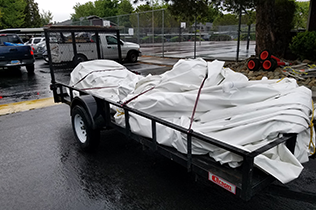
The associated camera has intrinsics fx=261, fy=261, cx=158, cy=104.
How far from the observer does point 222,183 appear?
2.40 m

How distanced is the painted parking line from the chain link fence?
10.7 meters

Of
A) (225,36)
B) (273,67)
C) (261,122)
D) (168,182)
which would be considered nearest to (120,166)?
(168,182)

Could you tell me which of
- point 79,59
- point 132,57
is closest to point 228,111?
point 79,59

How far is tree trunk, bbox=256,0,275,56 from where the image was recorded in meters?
10.9

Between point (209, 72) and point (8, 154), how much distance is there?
12.4ft

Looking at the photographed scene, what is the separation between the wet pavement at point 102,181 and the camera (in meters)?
3.17

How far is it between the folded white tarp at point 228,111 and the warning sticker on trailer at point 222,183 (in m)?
0.21

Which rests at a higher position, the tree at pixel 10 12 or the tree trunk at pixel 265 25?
the tree at pixel 10 12

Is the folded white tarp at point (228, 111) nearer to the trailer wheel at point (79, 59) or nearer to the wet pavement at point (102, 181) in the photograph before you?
the wet pavement at point (102, 181)

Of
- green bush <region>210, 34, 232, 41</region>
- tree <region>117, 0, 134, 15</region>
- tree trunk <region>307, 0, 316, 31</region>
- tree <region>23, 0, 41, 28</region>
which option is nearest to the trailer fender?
tree trunk <region>307, 0, 316, 31</region>

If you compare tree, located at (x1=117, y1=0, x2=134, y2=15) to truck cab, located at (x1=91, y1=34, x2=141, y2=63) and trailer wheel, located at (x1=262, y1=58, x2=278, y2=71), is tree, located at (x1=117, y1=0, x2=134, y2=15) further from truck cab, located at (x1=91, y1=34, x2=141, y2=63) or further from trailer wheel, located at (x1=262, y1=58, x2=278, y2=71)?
trailer wheel, located at (x1=262, y1=58, x2=278, y2=71)

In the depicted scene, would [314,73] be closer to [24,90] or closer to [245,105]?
[245,105]

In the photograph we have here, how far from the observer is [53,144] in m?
4.98

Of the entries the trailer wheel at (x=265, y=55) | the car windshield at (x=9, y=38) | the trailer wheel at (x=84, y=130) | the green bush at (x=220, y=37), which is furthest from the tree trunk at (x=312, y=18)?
the car windshield at (x=9, y=38)
